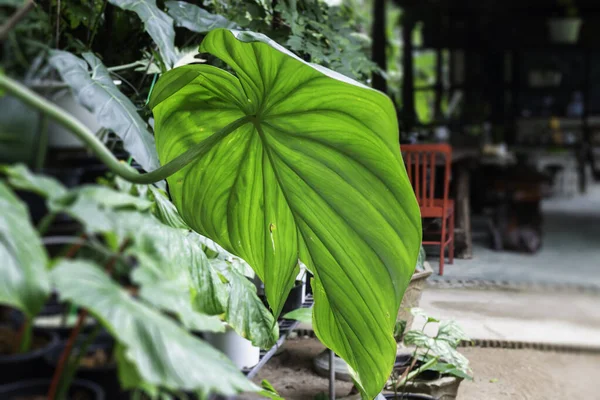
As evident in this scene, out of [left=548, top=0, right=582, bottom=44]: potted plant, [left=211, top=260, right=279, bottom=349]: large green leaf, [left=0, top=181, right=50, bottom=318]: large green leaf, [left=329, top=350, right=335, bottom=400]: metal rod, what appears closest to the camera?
[left=0, top=181, right=50, bottom=318]: large green leaf

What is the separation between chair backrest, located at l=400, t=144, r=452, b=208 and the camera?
1079 millimetres

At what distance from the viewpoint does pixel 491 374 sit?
1.07 m

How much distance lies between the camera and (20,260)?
0.30 meters

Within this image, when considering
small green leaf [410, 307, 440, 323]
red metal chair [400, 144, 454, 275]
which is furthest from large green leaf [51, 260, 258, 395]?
small green leaf [410, 307, 440, 323]

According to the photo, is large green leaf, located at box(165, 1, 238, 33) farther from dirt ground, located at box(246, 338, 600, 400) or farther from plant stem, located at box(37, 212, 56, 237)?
plant stem, located at box(37, 212, 56, 237)

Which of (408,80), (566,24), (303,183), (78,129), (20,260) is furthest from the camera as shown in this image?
(566,24)

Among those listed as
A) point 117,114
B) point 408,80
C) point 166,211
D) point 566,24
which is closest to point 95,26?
point 117,114

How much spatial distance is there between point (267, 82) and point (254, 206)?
0.28 meters

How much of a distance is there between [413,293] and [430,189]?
0.19 m

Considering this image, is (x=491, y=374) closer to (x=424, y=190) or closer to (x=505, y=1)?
(x=424, y=190)

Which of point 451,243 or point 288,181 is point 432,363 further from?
point 288,181

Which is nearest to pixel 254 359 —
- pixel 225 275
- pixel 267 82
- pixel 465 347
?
pixel 225 275

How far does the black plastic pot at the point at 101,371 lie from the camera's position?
0.33m

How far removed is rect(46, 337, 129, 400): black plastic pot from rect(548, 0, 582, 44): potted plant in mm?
4069
